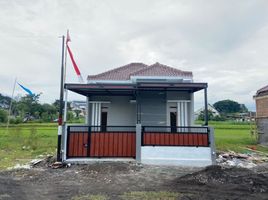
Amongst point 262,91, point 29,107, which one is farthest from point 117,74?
point 29,107

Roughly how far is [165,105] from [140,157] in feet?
11.7

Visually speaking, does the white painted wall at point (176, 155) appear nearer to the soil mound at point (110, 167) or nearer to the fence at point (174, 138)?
the fence at point (174, 138)

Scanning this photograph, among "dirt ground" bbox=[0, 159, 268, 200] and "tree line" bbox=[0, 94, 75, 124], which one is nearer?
"dirt ground" bbox=[0, 159, 268, 200]

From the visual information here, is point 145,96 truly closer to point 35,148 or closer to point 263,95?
point 35,148

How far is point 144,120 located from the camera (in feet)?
36.3

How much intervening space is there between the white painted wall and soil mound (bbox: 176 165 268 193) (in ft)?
5.22

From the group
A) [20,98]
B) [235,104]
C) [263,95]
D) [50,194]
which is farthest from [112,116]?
[235,104]

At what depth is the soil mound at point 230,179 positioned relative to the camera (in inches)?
216

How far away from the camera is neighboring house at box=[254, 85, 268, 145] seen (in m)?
15.8

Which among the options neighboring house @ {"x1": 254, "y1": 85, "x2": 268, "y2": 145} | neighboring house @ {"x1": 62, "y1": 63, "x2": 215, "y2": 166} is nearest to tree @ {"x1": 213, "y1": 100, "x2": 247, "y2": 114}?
neighboring house @ {"x1": 254, "y1": 85, "x2": 268, "y2": 145}

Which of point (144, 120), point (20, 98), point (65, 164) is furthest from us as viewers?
point (20, 98)

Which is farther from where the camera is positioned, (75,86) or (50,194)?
(75,86)

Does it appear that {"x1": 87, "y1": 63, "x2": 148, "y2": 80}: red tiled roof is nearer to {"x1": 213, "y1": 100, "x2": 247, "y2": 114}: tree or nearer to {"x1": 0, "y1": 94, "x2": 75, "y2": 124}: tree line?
{"x1": 0, "y1": 94, "x2": 75, "y2": 124}: tree line

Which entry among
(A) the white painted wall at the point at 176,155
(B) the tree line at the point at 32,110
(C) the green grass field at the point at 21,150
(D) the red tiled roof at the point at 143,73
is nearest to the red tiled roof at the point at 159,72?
(D) the red tiled roof at the point at 143,73
